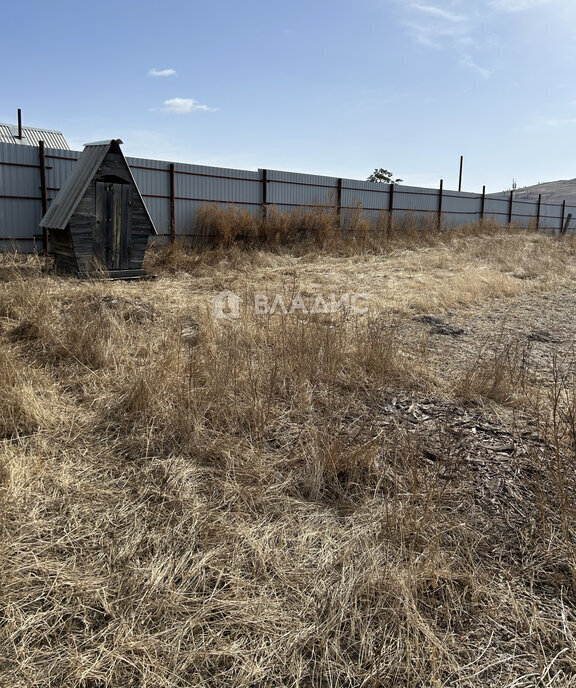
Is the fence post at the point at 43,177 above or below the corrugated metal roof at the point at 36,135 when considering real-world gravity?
below

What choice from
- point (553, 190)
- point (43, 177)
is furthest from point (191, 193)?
point (553, 190)

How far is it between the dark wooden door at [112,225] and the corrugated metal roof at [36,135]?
19.3 meters

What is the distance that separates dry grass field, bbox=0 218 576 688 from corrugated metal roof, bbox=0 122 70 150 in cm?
2363

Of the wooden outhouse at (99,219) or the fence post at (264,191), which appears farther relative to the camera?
the fence post at (264,191)

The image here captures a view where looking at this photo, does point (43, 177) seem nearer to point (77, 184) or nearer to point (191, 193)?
point (77, 184)

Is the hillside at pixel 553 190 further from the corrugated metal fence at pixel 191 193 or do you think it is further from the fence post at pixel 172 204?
the fence post at pixel 172 204

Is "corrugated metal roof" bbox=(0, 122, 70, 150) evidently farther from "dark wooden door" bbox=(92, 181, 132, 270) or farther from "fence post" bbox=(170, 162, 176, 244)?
"dark wooden door" bbox=(92, 181, 132, 270)

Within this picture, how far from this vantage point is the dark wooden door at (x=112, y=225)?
7.70 m

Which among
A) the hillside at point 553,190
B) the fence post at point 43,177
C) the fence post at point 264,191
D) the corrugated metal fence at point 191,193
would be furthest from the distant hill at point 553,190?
the fence post at point 43,177

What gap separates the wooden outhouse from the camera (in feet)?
24.5

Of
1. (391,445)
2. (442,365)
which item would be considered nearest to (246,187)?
(442,365)

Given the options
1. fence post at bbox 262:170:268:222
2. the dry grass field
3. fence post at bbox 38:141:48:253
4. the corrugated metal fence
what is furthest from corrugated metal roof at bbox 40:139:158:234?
fence post at bbox 262:170:268:222

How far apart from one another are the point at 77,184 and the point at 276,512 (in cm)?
706

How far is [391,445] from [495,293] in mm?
6461
